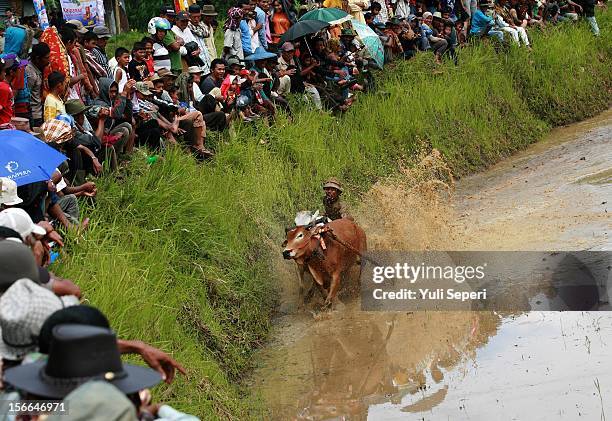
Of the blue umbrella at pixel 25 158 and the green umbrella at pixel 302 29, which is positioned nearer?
the blue umbrella at pixel 25 158

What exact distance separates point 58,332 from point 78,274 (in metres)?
4.62

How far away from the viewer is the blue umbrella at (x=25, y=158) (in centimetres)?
832

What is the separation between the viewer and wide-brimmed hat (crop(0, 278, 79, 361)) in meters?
4.45

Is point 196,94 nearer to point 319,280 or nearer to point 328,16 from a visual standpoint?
point 319,280

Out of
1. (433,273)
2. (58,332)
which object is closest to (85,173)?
(433,273)

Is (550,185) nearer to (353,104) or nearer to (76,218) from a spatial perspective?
(353,104)

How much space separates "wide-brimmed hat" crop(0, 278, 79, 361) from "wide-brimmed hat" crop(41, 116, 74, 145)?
17.3 ft

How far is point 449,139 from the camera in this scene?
18922 millimetres

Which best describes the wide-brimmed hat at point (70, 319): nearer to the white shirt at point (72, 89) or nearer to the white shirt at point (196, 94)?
the white shirt at point (72, 89)

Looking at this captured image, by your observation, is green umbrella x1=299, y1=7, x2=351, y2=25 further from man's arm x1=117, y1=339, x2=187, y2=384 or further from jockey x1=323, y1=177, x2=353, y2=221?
man's arm x1=117, y1=339, x2=187, y2=384

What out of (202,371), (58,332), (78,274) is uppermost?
(58,332)

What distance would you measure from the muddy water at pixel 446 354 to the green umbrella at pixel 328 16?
3.51 metres

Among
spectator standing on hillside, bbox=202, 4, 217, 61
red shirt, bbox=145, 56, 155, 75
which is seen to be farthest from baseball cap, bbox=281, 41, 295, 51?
red shirt, bbox=145, 56, 155, 75

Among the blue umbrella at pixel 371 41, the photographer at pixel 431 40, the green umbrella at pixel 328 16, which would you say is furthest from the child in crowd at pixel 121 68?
the photographer at pixel 431 40
